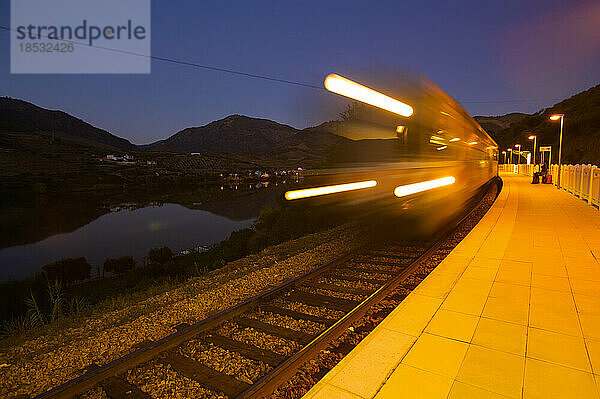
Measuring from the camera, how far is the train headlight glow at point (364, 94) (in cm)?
479

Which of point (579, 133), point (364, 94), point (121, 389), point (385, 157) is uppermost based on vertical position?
point (579, 133)

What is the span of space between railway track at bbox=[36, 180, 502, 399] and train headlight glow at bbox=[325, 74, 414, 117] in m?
3.03

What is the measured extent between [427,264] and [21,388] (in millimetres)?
6107

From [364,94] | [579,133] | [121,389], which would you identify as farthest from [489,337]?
[579,133]

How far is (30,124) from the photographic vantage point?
100 meters

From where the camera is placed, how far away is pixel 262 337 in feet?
11.9

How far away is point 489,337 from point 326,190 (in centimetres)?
335

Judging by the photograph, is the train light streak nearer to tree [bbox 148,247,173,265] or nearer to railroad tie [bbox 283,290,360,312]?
railroad tie [bbox 283,290,360,312]

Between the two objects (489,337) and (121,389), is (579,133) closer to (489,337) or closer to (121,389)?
(489,337)

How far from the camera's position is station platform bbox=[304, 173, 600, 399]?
2.65 m

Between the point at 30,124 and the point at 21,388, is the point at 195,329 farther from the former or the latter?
the point at 30,124

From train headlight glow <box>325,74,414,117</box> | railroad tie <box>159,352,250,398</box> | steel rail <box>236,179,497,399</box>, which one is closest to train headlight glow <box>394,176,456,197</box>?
train headlight glow <box>325,74,414,117</box>

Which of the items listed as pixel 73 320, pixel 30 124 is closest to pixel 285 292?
pixel 73 320

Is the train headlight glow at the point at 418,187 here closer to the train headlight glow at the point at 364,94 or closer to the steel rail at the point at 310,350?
the train headlight glow at the point at 364,94
